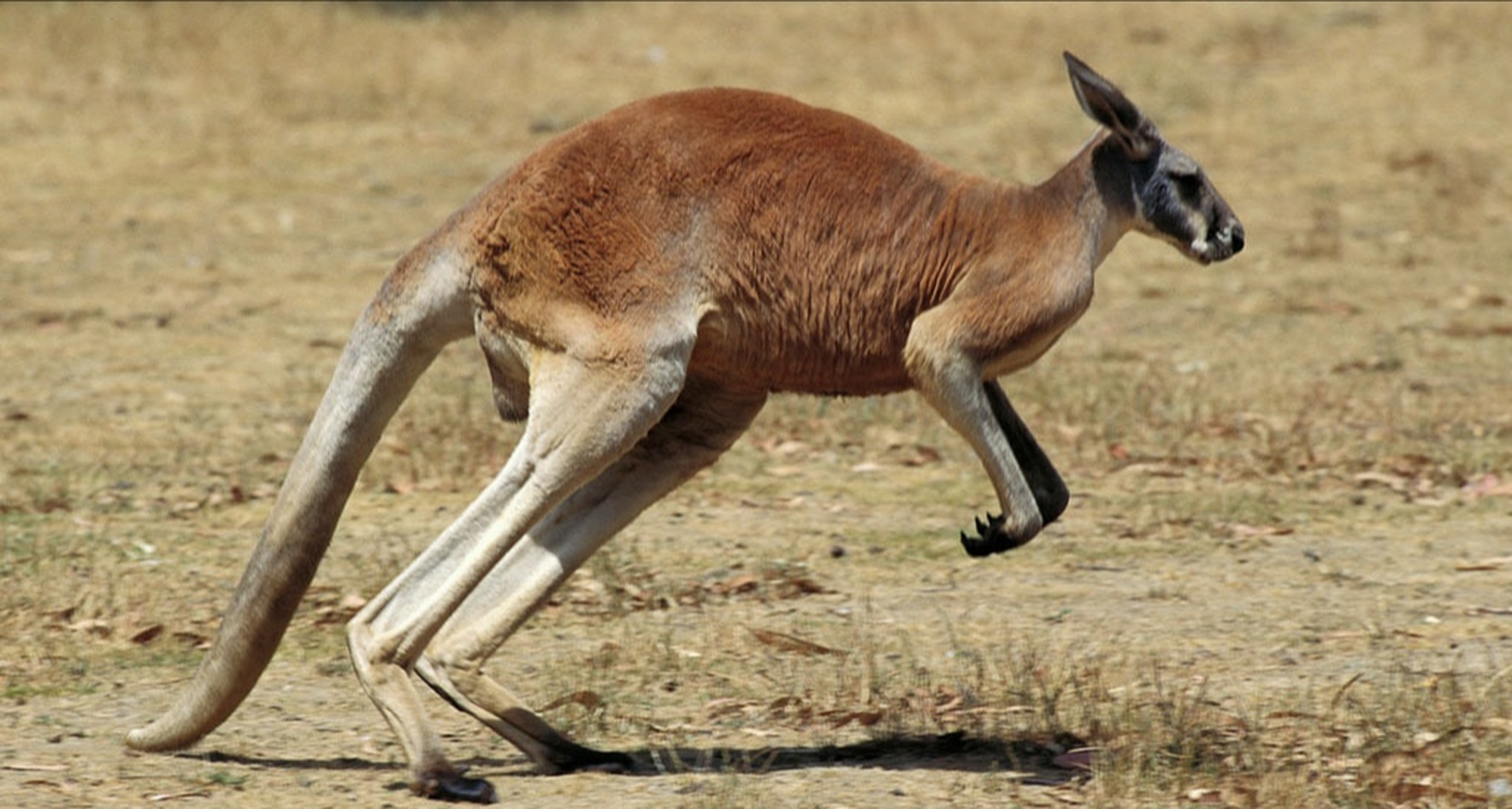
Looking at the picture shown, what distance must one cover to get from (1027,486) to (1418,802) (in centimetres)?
105

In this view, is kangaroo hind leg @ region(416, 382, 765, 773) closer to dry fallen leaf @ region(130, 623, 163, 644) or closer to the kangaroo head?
the kangaroo head

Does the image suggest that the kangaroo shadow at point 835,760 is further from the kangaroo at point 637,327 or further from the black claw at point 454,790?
the black claw at point 454,790

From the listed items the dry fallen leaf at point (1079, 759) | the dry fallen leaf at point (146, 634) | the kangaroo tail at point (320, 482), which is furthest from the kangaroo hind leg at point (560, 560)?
the dry fallen leaf at point (146, 634)

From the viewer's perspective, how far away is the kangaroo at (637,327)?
477 cm

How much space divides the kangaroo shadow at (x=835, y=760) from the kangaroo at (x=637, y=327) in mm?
114

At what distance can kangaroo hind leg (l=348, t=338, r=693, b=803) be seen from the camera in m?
4.69

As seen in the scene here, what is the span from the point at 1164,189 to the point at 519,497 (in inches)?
66.5

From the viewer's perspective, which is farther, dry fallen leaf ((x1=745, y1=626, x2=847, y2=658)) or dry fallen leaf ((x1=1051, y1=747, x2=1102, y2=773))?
dry fallen leaf ((x1=745, y1=626, x2=847, y2=658))

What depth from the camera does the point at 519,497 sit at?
4.75m

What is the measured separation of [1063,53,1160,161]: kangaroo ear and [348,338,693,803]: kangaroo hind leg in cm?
111

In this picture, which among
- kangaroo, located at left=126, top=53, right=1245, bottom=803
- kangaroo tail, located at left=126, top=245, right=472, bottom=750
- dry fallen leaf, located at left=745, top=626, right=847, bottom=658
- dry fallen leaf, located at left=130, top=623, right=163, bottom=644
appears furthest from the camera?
dry fallen leaf, located at left=130, top=623, right=163, bottom=644

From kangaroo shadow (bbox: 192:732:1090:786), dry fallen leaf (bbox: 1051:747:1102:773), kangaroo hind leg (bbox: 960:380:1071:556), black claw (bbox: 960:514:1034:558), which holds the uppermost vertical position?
kangaroo hind leg (bbox: 960:380:1071:556)

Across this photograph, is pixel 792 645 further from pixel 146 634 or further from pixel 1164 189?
pixel 146 634

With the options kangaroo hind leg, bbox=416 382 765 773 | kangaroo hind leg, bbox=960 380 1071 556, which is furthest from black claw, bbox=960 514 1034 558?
kangaroo hind leg, bbox=416 382 765 773
